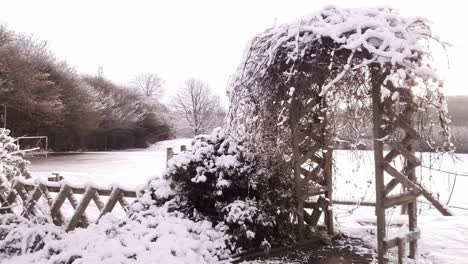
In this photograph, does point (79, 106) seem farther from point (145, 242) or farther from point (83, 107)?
point (145, 242)

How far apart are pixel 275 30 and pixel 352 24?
106 cm

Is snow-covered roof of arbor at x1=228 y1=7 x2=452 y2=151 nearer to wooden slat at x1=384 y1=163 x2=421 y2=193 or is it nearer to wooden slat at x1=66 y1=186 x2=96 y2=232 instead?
wooden slat at x1=384 y1=163 x2=421 y2=193

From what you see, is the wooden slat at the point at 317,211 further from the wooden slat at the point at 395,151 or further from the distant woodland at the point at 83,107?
the wooden slat at the point at 395,151

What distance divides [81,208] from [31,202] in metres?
1.26

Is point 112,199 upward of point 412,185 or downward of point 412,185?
downward

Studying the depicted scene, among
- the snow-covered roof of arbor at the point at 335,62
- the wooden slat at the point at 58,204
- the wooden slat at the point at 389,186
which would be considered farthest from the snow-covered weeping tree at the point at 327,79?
the wooden slat at the point at 58,204

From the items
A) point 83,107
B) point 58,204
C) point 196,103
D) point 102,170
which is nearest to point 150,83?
point 196,103

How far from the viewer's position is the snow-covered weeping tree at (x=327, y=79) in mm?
4285

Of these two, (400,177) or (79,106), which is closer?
(400,177)

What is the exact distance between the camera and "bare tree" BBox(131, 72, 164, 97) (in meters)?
72.2

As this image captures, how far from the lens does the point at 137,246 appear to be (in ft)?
15.0

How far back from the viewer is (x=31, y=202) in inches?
276

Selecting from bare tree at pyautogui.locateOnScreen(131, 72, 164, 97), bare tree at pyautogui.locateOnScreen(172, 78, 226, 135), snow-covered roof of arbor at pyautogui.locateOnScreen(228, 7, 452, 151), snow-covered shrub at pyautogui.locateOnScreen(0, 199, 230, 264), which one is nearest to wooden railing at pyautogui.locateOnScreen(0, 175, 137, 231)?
snow-covered shrub at pyautogui.locateOnScreen(0, 199, 230, 264)

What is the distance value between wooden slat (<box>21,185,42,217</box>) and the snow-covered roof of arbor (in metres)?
3.82
